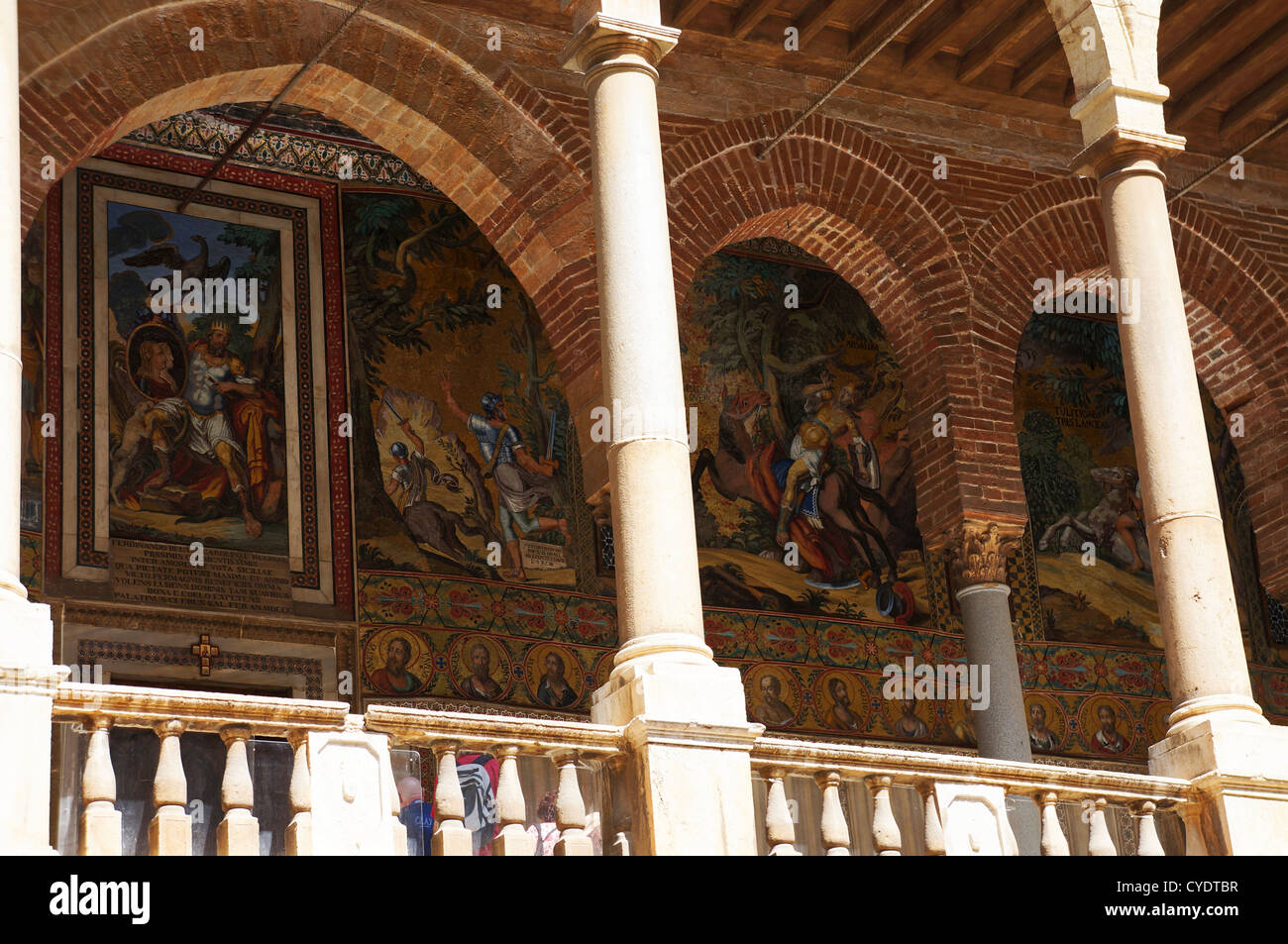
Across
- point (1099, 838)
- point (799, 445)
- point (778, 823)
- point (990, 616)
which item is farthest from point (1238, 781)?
point (799, 445)

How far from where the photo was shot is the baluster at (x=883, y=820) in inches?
241

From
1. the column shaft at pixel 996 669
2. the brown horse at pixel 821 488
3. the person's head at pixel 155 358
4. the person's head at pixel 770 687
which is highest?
the person's head at pixel 155 358

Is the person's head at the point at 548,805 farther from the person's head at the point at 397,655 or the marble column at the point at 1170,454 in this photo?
the person's head at the point at 397,655

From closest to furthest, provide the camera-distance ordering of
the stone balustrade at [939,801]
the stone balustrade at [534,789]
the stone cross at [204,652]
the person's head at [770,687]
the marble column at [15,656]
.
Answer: the marble column at [15,656]
the stone balustrade at [534,789]
the stone balustrade at [939,801]
the stone cross at [204,652]
the person's head at [770,687]

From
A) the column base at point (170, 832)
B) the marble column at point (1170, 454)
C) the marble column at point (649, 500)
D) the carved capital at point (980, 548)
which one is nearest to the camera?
the column base at point (170, 832)

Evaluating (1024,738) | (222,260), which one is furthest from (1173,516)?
(222,260)

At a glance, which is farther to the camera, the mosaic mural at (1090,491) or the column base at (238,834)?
the mosaic mural at (1090,491)

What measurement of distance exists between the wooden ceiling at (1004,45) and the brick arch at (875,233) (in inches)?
18.4

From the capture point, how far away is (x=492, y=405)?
11.1 m

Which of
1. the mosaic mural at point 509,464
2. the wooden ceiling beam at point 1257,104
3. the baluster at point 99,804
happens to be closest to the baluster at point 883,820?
the baluster at point 99,804

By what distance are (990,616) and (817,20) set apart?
3177 millimetres

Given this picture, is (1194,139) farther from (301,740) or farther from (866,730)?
(301,740)

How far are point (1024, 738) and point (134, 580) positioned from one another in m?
4.56
